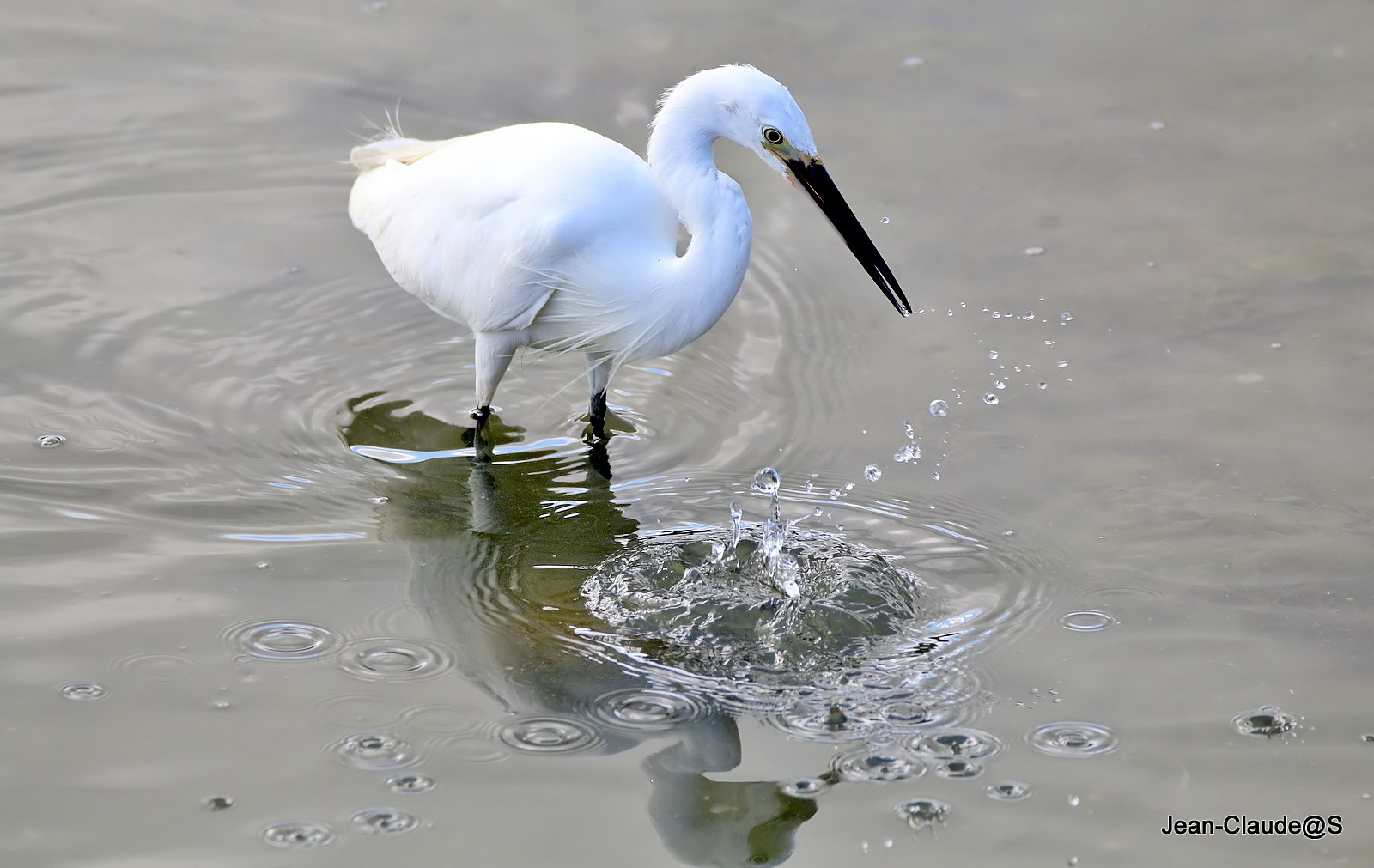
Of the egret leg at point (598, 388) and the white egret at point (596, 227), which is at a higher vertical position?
the white egret at point (596, 227)

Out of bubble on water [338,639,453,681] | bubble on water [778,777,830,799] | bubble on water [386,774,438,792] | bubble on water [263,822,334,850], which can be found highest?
bubble on water [338,639,453,681]

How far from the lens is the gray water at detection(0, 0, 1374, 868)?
2.55m

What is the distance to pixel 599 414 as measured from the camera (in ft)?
A: 13.1

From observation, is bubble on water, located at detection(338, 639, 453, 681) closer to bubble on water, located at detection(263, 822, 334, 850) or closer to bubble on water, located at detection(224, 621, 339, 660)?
bubble on water, located at detection(224, 621, 339, 660)

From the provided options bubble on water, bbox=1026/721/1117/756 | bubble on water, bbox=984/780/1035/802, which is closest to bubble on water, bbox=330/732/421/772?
bubble on water, bbox=984/780/1035/802

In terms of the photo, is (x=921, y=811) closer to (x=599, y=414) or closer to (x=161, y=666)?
(x=161, y=666)

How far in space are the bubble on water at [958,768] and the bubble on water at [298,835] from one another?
3.69ft

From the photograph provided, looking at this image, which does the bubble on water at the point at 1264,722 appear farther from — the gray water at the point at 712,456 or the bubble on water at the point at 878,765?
the bubble on water at the point at 878,765

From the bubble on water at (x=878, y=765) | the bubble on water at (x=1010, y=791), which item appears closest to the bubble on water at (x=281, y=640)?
the bubble on water at (x=878, y=765)

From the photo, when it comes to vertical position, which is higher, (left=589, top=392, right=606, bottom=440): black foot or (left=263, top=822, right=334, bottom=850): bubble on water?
(left=589, top=392, right=606, bottom=440): black foot

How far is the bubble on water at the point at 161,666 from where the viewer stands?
281 cm

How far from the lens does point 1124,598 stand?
319cm

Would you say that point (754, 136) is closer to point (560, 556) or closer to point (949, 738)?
point (560, 556)

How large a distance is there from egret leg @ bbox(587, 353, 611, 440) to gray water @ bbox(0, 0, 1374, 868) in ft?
0.49
